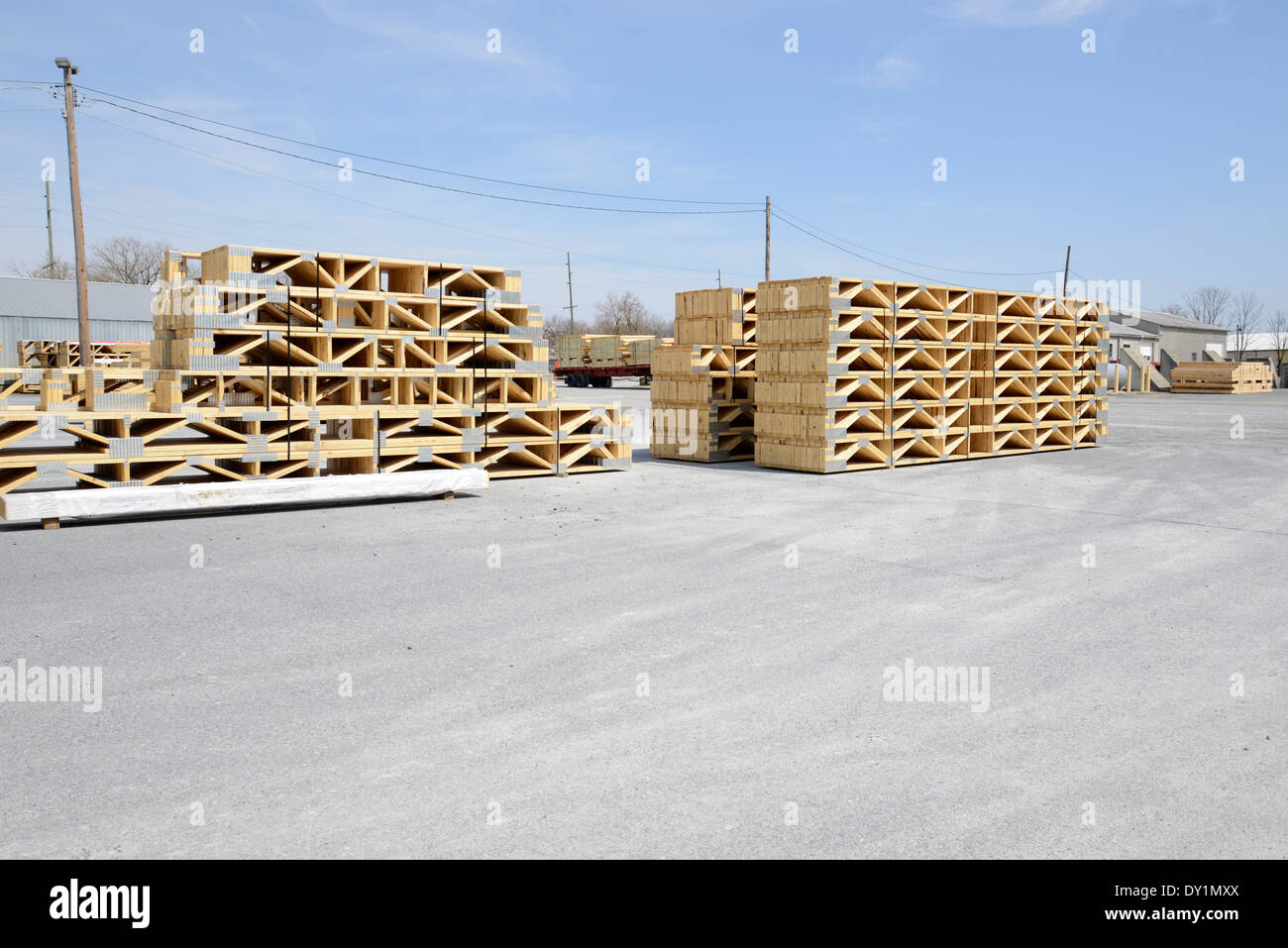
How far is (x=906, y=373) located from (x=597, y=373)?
35662 mm

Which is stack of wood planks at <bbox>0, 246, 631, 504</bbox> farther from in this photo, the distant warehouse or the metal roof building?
the metal roof building

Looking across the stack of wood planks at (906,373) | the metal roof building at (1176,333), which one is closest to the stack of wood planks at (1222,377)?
the metal roof building at (1176,333)

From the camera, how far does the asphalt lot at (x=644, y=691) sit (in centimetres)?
340

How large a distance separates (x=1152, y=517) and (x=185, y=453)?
10.5m

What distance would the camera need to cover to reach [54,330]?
46438 millimetres

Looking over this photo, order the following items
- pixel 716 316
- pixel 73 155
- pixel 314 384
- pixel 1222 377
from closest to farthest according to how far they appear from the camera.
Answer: pixel 314 384 → pixel 716 316 → pixel 73 155 → pixel 1222 377

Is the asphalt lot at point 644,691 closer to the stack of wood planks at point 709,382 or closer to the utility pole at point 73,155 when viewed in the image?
the stack of wood planks at point 709,382

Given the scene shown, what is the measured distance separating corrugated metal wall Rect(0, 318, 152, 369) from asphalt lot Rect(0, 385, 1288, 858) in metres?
42.8

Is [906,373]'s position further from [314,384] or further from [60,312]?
[60,312]

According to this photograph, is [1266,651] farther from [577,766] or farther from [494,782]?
[494,782]

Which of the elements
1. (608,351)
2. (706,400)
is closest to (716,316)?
(706,400)

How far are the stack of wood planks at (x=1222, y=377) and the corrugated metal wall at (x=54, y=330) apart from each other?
173ft

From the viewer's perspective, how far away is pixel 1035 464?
16.4m
